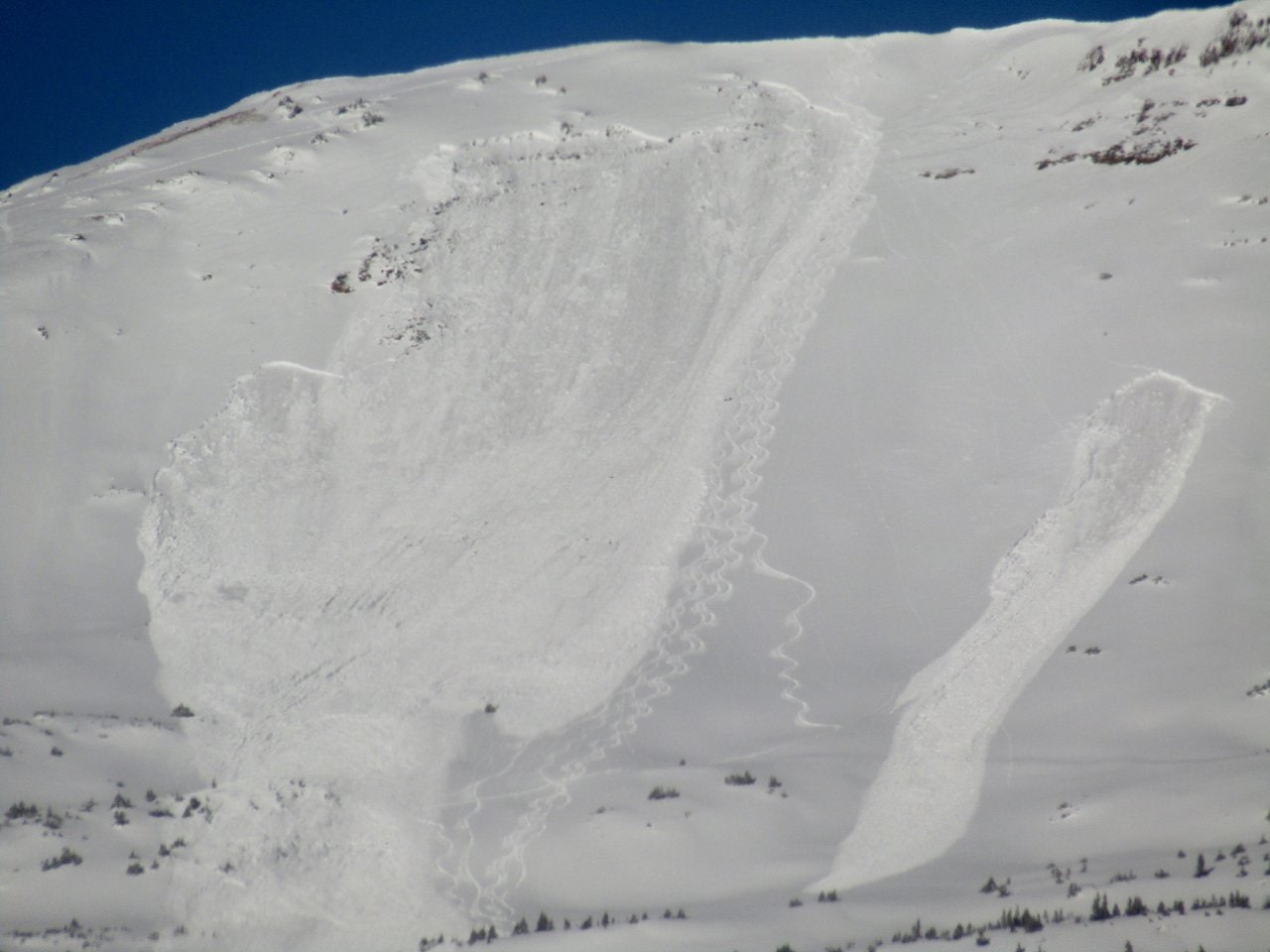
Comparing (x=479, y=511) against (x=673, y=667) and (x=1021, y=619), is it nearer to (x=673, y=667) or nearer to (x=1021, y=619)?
(x=673, y=667)

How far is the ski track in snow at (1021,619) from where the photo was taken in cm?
1415

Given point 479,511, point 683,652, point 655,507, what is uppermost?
point 479,511

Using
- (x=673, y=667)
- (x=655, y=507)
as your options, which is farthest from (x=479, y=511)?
(x=673, y=667)

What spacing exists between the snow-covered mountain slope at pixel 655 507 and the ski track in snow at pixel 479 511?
86 millimetres

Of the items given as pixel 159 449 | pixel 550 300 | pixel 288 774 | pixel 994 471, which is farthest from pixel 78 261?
pixel 994 471

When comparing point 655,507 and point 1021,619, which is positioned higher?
point 655,507

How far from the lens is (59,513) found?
848 inches

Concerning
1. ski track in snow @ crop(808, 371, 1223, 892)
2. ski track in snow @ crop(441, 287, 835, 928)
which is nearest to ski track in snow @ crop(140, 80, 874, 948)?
ski track in snow @ crop(441, 287, 835, 928)

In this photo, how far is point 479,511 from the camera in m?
21.6

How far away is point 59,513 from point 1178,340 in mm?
19714

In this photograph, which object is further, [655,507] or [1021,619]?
[655,507]

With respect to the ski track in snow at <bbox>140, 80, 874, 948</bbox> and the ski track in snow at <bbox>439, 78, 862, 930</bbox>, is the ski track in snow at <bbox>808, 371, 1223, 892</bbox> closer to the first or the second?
the ski track in snow at <bbox>439, 78, 862, 930</bbox>

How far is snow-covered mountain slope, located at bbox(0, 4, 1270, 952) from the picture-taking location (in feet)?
44.9

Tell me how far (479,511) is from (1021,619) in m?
9.07
